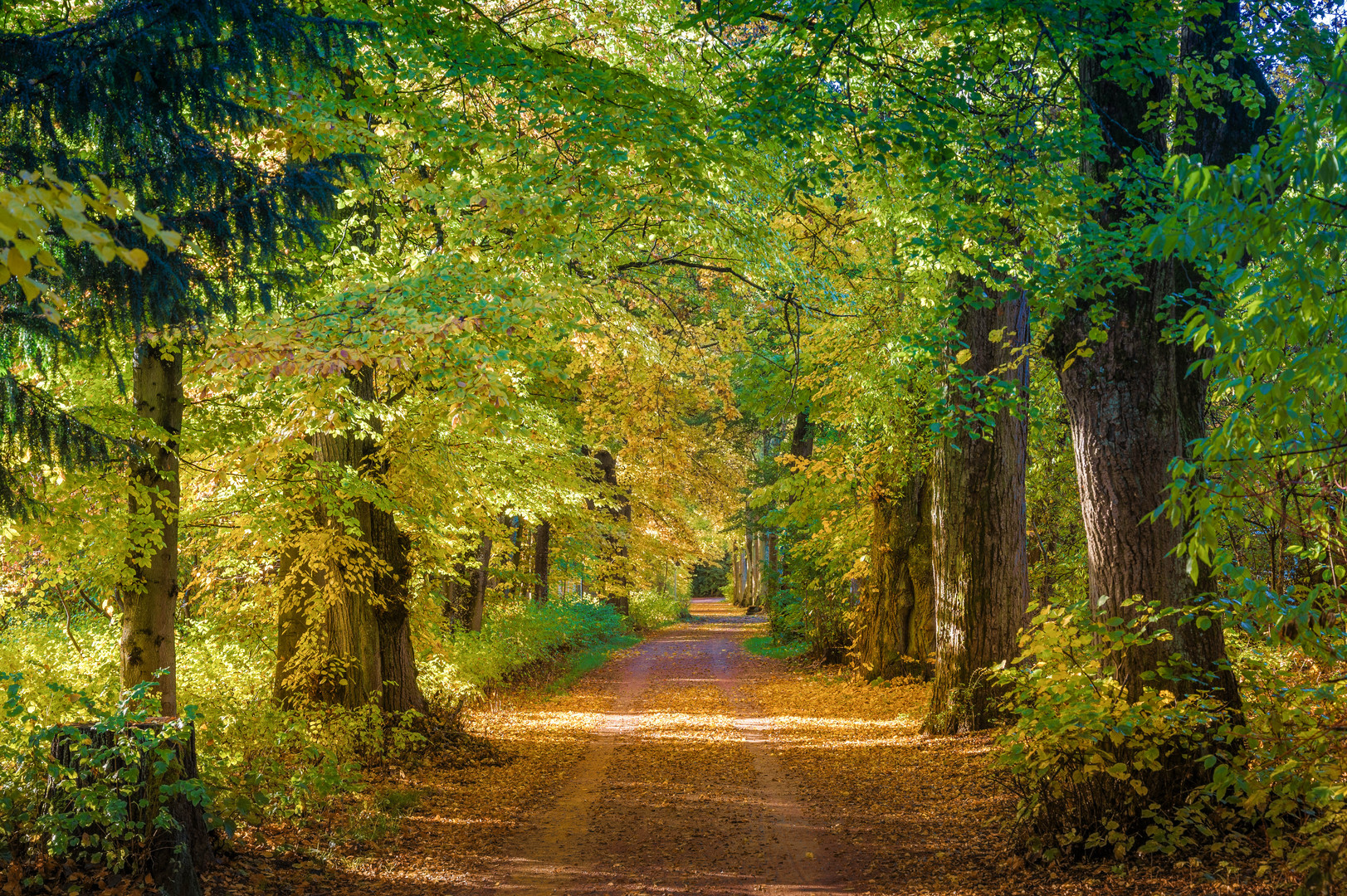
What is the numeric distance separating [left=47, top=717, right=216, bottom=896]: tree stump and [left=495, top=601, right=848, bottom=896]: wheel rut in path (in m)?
1.97

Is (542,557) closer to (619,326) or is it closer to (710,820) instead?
(619,326)

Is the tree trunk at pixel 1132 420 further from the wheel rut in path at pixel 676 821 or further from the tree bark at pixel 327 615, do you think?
the tree bark at pixel 327 615

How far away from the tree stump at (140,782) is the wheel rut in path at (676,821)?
197 cm

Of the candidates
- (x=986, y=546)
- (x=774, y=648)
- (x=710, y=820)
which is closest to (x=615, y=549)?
(x=774, y=648)

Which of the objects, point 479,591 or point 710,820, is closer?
point 710,820

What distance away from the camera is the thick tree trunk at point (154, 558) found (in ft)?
21.9

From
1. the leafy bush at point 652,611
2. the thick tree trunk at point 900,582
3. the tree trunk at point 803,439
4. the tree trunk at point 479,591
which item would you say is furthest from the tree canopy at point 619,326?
the leafy bush at point 652,611

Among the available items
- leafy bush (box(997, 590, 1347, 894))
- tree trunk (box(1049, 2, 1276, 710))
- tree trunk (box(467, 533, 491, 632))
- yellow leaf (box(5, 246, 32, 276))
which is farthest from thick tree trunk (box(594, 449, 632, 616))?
yellow leaf (box(5, 246, 32, 276))

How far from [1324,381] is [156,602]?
748 centimetres

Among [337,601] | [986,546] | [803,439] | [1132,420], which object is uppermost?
[803,439]

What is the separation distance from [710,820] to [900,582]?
26.7 ft

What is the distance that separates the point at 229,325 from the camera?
6.38m

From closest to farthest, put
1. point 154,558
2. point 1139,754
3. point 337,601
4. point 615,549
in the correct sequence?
point 1139,754, point 154,558, point 337,601, point 615,549

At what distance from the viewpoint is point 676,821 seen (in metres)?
7.38
